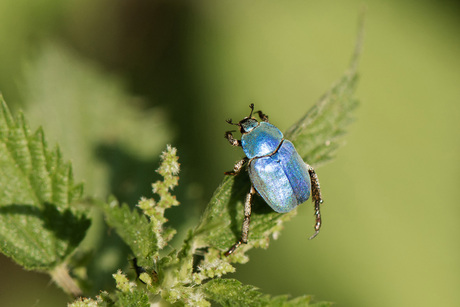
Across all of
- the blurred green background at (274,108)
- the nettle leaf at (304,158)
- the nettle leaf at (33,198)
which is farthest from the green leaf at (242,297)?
the blurred green background at (274,108)

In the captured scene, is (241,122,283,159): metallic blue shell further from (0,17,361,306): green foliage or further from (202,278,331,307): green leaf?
(202,278,331,307): green leaf

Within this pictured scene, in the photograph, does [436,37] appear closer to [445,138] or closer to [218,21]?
[445,138]

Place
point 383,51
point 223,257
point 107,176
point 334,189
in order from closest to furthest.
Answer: point 223,257, point 107,176, point 334,189, point 383,51

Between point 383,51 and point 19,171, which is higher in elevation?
point 383,51

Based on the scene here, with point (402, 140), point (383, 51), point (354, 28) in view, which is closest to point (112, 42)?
point (354, 28)

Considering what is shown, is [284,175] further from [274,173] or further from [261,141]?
[261,141]

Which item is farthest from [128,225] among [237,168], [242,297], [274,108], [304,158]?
[274,108]
